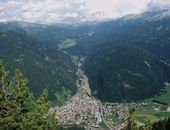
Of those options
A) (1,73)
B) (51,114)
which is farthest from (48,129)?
(1,73)

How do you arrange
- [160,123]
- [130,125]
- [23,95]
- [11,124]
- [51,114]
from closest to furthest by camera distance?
1. [11,124]
2. [23,95]
3. [51,114]
4. [130,125]
5. [160,123]

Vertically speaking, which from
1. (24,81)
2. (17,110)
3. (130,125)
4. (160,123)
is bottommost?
(160,123)

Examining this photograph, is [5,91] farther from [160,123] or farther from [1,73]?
[160,123]

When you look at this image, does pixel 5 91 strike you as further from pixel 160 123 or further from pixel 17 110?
pixel 160 123

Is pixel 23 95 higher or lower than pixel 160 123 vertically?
higher

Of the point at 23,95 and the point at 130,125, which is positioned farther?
the point at 130,125

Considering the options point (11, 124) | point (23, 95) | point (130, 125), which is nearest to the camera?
point (11, 124)
